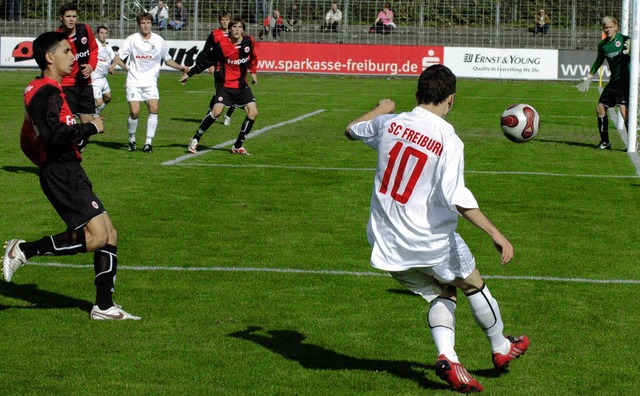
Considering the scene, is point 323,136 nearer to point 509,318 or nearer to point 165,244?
point 165,244

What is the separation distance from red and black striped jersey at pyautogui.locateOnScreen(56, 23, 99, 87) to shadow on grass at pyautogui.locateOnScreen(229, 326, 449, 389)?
882cm

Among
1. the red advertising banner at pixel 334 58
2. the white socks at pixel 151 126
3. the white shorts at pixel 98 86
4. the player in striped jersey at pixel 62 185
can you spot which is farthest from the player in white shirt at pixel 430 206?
the red advertising banner at pixel 334 58

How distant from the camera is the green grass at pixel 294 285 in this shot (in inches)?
264

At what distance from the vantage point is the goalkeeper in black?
19234 millimetres

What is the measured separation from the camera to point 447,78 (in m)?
6.02

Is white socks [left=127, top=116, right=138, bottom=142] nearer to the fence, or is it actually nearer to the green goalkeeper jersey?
the green goalkeeper jersey

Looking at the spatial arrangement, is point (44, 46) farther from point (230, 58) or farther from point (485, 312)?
point (230, 58)

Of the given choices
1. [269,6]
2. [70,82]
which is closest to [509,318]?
[70,82]

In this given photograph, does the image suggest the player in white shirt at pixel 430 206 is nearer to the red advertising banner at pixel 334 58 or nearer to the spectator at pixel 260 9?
the red advertising banner at pixel 334 58

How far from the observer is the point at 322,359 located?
7.03 meters

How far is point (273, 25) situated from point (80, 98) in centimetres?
2591

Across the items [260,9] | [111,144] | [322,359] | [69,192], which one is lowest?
[322,359]

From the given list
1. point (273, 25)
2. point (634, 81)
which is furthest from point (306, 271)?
point (273, 25)

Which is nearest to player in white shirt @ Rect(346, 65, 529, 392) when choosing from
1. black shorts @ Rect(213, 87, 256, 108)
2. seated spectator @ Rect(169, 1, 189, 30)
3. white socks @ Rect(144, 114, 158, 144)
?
black shorts @ Rect(213, 87, 256, 108)
